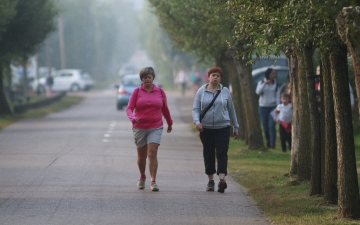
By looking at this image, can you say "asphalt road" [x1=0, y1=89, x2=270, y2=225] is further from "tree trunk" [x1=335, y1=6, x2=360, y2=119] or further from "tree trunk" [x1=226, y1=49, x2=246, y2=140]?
"tree trunk" [x1=335, y1=6, x2=360, y2=119]

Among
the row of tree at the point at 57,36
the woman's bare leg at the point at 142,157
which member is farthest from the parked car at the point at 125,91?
the woman's bare leg at the point at 142,157

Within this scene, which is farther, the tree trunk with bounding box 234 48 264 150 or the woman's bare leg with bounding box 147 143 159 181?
the tree trunk with bounding box 234 48 264 150

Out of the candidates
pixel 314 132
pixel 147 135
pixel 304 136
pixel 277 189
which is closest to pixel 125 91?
pixel 304 136

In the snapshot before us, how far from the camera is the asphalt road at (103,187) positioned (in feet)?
32.7

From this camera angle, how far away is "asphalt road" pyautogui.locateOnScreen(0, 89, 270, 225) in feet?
32.7

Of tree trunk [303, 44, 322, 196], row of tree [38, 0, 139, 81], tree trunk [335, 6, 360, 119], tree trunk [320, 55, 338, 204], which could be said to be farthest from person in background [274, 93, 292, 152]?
row of tree [38, 0, 139, 81]

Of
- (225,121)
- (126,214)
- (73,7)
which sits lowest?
(126,214)

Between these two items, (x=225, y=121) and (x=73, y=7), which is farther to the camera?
(x=73, y=7)

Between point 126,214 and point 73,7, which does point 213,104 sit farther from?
point 73,7

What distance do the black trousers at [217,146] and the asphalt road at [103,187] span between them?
1.24 feet

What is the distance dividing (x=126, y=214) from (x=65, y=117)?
80.9 ft

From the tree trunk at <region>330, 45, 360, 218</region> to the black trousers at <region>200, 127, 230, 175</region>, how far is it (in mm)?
3114

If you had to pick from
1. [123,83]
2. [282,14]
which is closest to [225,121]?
[282,14]

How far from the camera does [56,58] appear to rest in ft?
275
